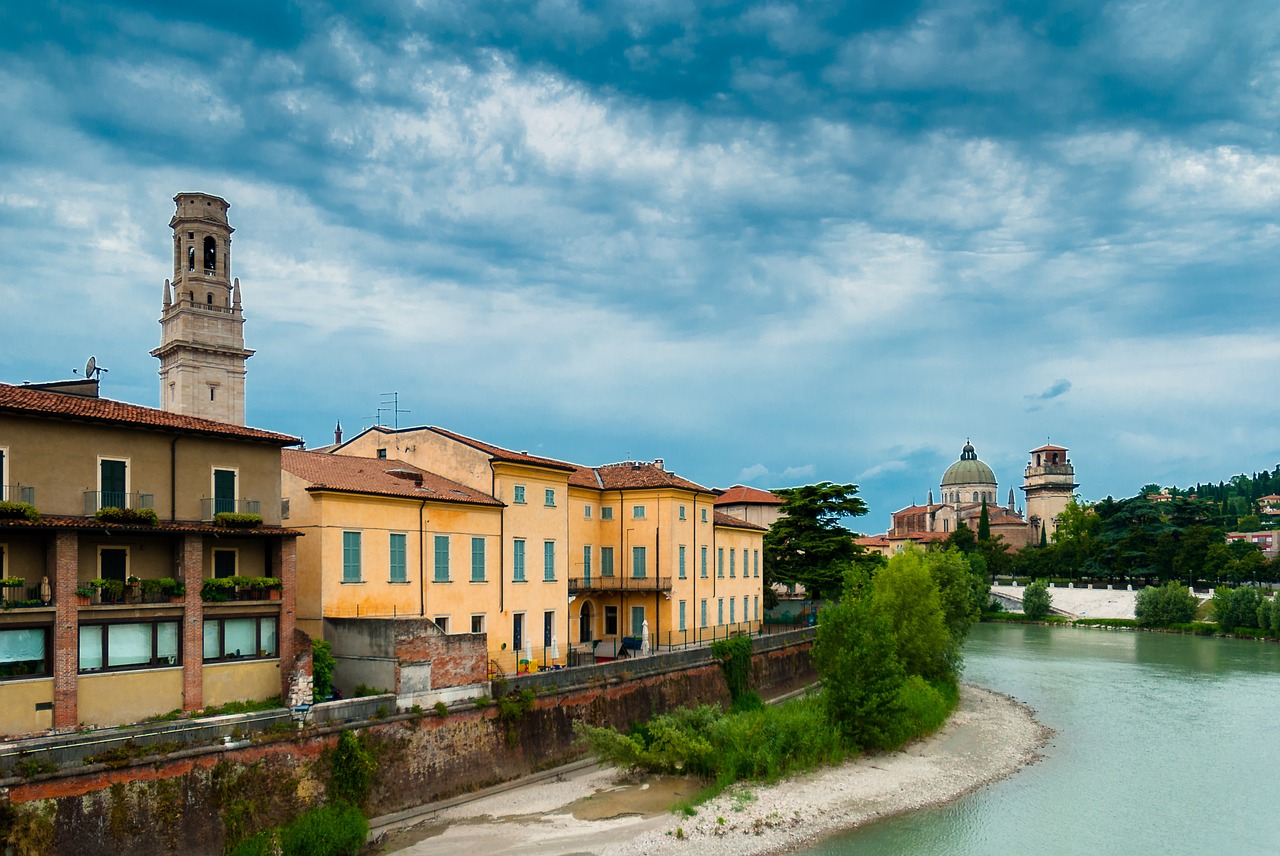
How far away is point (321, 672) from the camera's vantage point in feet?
88.7

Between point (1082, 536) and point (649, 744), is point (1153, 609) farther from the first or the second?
point (649, 744)

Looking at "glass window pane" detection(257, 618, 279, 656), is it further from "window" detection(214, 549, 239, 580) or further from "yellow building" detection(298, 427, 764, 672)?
"yellow building" detection(298, 427, 764, 672)

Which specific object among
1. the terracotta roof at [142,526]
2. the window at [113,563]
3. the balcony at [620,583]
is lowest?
the balcony at [620,583]

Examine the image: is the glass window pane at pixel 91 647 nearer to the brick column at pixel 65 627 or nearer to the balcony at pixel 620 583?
the brick column at pixel 65 627

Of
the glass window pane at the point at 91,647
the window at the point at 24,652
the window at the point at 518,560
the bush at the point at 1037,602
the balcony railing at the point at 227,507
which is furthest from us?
the bush at the point at 1037,602

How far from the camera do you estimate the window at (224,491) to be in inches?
1051

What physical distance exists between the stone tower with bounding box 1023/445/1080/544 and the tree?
104134 millimetres

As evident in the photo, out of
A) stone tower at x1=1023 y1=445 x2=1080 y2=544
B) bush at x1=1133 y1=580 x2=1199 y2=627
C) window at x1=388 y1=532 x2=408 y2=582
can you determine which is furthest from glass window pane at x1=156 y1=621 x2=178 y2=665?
stone tower at x1=1023 y1=445 x2=1080 y2=544

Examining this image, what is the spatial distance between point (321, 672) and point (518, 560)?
10.5 metres

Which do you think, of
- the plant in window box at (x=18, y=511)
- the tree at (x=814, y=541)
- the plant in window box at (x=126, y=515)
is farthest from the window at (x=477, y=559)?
the tree at (x=814, y=541)

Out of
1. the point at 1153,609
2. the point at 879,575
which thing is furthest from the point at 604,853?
the point at 1153,609

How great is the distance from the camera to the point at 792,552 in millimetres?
59219

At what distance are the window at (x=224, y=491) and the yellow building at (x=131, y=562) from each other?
1.1 inches

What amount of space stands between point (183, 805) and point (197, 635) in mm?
5063
